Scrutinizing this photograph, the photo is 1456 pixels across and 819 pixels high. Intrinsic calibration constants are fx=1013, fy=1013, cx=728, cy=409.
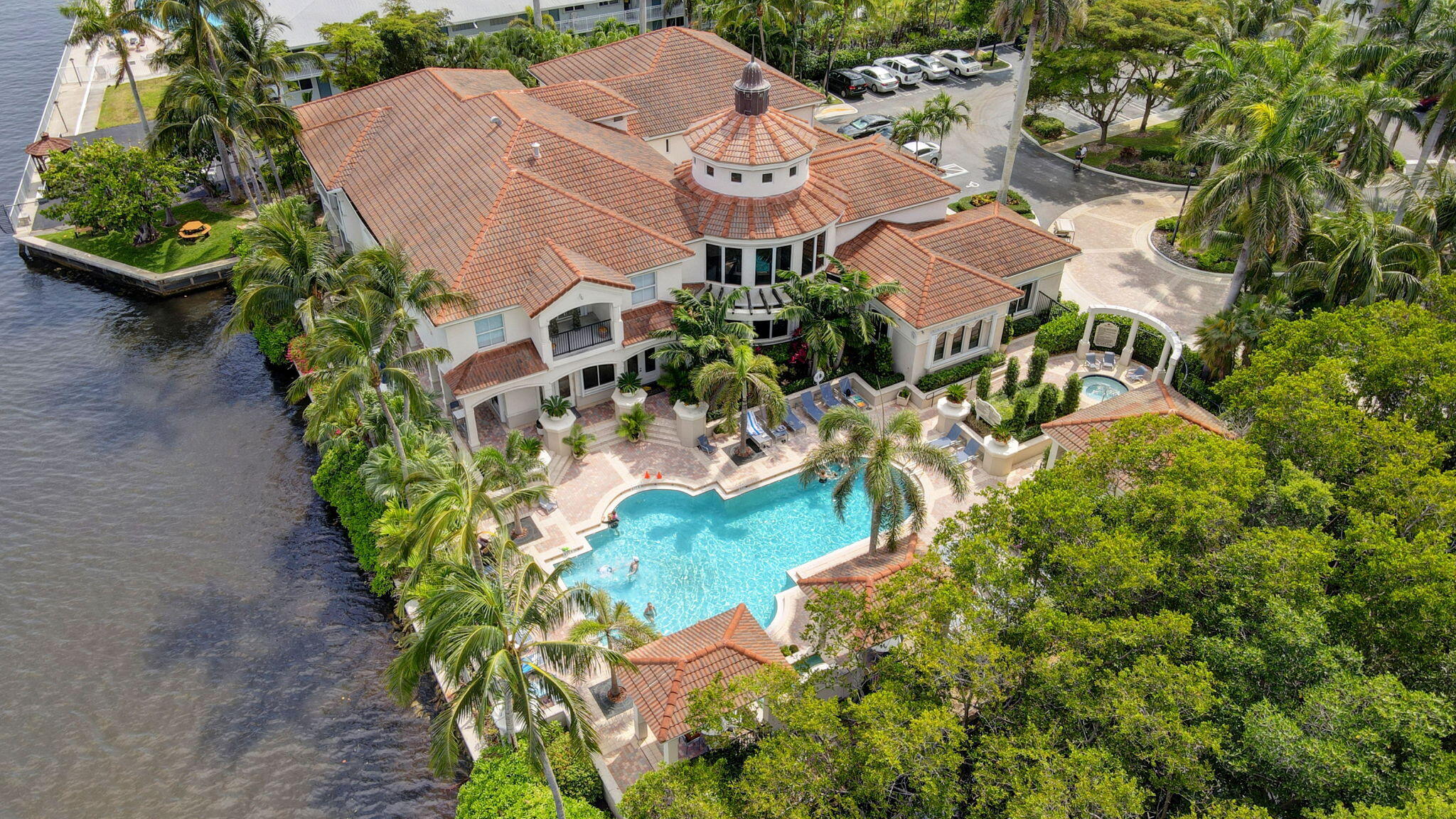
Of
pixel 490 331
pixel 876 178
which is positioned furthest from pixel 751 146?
pixel 490 331

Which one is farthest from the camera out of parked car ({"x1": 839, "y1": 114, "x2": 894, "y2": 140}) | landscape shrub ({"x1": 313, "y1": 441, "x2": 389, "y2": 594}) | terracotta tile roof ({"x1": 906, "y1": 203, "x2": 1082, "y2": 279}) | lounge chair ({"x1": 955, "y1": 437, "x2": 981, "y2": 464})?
parked car ({"x1": 839, "y1": 114, "x2": 894, "y2": 140})

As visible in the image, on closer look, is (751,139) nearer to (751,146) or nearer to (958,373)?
(751,146)

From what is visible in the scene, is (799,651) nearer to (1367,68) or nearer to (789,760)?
(789,760)

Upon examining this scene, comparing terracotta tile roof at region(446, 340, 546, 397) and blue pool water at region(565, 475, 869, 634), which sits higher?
terracotta tile roof at region(446, 340, 546, 397)

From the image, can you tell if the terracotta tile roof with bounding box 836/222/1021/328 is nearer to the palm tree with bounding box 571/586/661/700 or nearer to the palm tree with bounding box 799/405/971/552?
the palm tree with bounding box 799/405/971/552

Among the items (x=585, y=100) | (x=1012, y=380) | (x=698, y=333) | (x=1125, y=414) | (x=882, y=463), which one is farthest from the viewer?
(x=585, y=100)

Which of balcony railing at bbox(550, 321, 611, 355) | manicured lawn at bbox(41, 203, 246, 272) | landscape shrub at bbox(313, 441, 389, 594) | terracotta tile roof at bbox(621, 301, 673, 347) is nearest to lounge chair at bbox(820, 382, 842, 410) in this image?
terracotta tile roof at bbox(621, 301, 673, 347)

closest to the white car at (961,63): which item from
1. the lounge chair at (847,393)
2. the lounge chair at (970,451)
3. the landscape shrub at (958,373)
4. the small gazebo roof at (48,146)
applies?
the landscape shrub at (958,373)
